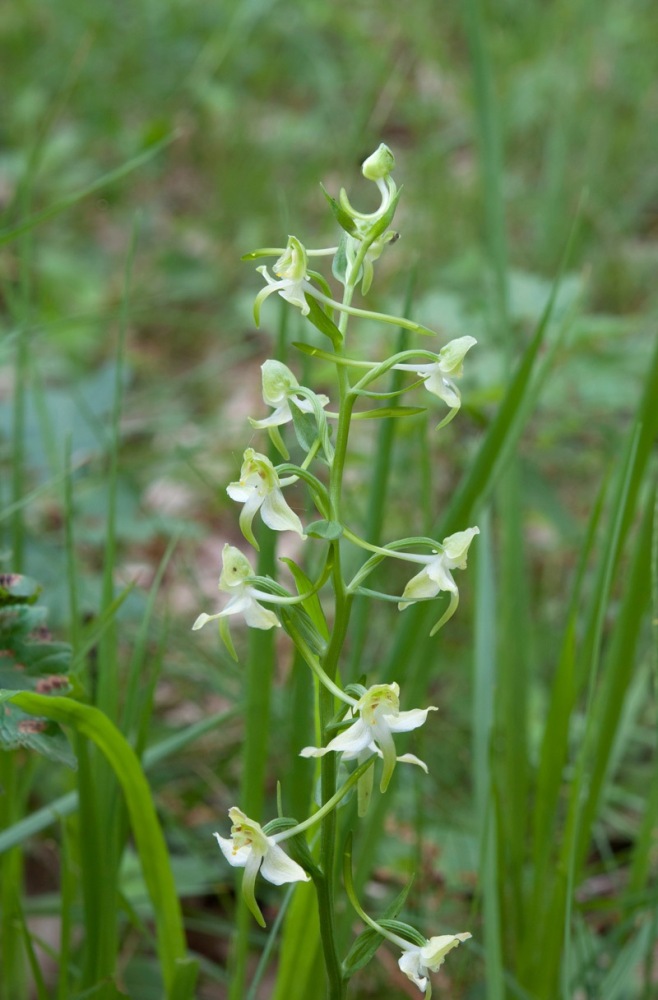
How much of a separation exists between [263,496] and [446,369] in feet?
0.49

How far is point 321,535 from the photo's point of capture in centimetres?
63

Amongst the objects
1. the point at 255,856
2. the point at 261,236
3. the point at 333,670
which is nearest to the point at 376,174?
the point at 333,670

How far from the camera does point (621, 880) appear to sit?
5.13 ft

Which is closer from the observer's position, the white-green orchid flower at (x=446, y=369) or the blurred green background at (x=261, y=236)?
the white-green orchid flower at (x=446, y=369)

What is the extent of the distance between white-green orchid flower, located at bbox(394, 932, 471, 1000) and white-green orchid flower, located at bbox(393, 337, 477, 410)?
347mm

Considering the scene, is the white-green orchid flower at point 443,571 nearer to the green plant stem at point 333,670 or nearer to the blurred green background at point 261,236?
the green plant stem at point 333,670

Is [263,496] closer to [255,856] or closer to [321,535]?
[321,535]

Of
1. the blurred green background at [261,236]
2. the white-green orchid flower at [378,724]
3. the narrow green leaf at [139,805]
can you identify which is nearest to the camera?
the white-green orchid flower at [378,724]

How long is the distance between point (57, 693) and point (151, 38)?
3759 mm

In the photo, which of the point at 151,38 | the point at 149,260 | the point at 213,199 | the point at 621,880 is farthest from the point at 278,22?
the point at 621,880

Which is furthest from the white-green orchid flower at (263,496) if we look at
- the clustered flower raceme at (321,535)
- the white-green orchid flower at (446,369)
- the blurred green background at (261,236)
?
the blurred green background at (261,236)

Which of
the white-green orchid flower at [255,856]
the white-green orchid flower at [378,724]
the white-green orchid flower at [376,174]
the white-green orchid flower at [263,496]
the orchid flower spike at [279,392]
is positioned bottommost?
the white-green orchid flower at [255,856]

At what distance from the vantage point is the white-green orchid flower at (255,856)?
640mm

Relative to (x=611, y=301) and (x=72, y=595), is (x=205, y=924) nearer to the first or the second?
(x=72, y=595)
